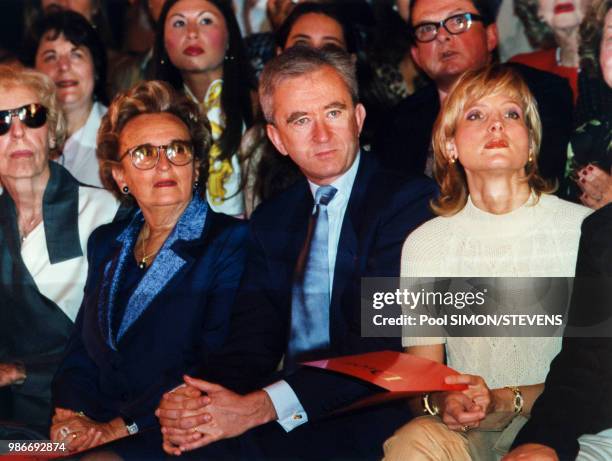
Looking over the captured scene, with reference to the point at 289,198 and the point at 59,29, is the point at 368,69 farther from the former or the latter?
the point at 59,29

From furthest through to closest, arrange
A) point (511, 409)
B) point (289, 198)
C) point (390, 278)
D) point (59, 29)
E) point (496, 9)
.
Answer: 1. point (59, 29)
2. point (496, 9)
3. point (289, 198)
4. point (390, 278)
5. point (511, 409)

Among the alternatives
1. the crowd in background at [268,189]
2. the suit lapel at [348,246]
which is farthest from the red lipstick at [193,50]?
the suit lapel at [348,246]

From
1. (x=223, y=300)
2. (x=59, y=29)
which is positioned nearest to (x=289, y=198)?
(x=223, y=300)

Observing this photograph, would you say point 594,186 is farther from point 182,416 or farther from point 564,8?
point 182,416

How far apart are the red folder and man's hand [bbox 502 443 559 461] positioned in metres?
0.24

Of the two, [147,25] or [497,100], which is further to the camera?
[147,25]

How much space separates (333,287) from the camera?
3.03 m

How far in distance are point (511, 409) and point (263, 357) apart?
0.73 meters

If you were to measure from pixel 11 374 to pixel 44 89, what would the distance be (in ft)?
3.16

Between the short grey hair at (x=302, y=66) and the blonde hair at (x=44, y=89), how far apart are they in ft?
2.69

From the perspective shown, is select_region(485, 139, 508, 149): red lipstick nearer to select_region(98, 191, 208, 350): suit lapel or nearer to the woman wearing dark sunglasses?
select_region(98, 191, 208, 350): suit lapel

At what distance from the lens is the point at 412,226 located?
2.96 m

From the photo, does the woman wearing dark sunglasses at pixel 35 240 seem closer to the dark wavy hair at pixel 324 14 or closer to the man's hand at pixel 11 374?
the man's hand at pixel 11 374

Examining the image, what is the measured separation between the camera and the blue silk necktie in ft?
9.96
